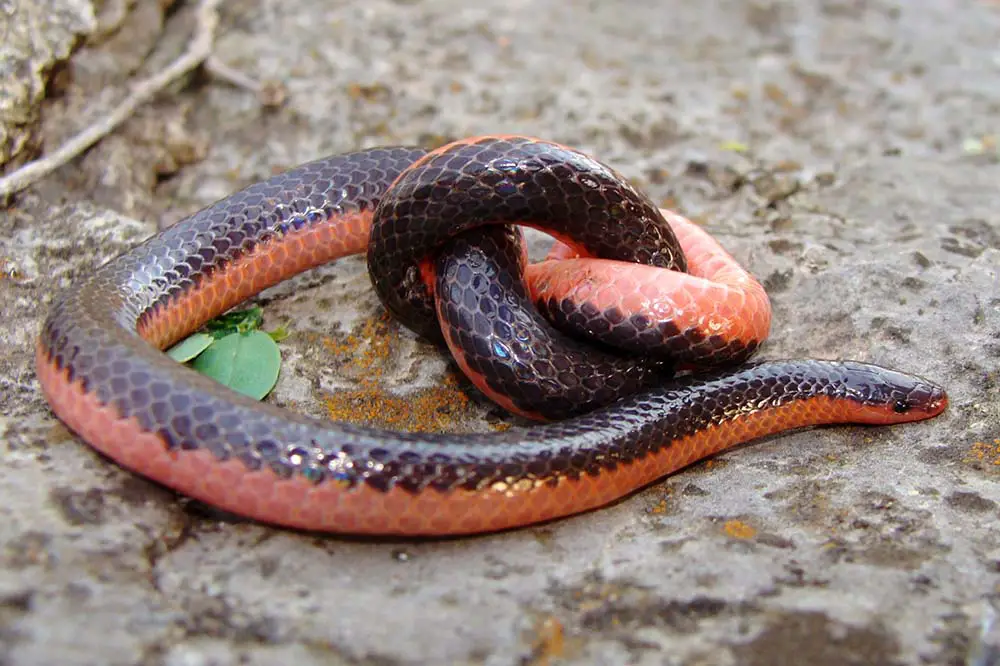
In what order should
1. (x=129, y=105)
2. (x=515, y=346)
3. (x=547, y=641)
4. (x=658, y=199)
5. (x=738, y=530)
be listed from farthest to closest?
(x=129, y=105), (x=658, y=199), (x=515, y=346), (x=738, y=530), (x=547, y=641)

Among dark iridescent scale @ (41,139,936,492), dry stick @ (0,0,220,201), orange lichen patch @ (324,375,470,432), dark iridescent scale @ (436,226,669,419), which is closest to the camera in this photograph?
dark iridescent scale @ (41,139,936,492)

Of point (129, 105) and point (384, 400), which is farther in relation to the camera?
point (129, 105)

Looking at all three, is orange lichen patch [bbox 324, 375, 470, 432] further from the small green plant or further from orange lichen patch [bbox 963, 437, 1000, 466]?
orange lichen patch [bbox 963, 437, 1000, 466]

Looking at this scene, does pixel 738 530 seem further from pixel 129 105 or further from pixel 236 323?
pixel 129 105

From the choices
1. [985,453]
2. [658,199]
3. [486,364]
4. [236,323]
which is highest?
[658,199]

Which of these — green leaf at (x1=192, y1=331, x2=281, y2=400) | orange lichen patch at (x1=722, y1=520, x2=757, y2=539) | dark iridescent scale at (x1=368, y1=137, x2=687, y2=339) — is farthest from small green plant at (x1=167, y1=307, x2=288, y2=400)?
orange lichen patch at (x1=722, y1=520, x2=757, y2=539)

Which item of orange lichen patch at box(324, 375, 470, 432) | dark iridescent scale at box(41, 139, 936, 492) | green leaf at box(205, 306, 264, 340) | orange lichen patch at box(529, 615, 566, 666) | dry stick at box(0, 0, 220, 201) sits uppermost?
dry stick at box(0, 0, 220, 201)

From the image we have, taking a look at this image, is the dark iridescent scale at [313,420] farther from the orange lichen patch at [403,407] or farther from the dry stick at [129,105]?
the dry stick at [129,105]

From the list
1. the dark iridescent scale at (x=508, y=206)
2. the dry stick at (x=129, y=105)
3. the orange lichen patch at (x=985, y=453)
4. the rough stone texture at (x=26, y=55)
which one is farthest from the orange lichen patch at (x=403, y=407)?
the rough stone texture at (x=26, y=55)

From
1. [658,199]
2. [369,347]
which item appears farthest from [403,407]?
[658,199]
